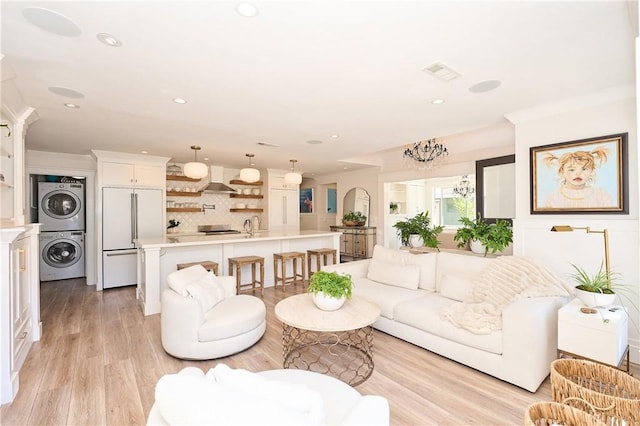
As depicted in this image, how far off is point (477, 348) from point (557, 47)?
2.32 metres

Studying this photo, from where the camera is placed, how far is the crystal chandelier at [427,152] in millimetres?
5516

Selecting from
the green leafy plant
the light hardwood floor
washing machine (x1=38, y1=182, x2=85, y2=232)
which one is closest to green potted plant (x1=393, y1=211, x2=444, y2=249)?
the light hardwood floor

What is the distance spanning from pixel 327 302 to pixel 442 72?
2141 millimetres

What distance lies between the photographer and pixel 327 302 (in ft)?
8.25

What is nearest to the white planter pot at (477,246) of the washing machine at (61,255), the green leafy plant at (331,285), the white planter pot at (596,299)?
the white planter pot at (596,299)

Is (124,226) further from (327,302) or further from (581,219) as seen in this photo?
(581,219)

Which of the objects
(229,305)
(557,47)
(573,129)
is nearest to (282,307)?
(229,305)

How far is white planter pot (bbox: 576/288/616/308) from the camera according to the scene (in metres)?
2.09

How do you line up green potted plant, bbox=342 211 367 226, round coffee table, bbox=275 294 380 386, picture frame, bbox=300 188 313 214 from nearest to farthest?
round coffee table, bbox=275 294 380 386 < green potted plant, bbox=342 211 367 226 < picture frame, bbox=300 188 313 214

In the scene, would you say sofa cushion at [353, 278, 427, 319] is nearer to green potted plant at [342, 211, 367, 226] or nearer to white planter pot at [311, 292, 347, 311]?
white planter pot at [311, 292, 347, 311]

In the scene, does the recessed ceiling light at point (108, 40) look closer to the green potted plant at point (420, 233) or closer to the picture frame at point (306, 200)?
the green potted plant at point (420, 233)

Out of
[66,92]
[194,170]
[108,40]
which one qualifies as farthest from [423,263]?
[66,92]

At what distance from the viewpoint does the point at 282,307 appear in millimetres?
2613

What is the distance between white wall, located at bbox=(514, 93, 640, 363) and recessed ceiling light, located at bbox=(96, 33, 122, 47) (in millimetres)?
3915
